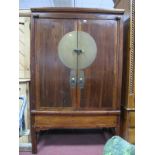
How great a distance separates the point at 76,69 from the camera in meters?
2.57

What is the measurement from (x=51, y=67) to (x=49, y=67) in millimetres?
23

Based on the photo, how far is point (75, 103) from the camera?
8.45 ft

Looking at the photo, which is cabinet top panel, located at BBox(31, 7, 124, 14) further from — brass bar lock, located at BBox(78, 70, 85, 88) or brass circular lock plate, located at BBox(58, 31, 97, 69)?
brass bar lock, located at BBox(78, 70, 85, 88)

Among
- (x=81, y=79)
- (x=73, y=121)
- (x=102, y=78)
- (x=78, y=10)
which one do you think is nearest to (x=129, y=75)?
(x=102, y=78)

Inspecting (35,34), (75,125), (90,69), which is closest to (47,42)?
(35,34)

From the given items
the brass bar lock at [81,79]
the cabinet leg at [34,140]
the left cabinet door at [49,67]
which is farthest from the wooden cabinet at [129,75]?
the cabinet leg at [34,140]

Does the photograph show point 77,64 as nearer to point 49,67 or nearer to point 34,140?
point 49,67

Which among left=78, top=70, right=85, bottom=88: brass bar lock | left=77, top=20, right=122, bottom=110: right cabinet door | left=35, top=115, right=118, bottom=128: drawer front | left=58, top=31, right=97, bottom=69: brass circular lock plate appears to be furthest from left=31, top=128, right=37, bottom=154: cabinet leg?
left=58, top=31, right=97, bottom=69: brass circular lock plate

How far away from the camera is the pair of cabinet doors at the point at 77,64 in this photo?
8.36 feet

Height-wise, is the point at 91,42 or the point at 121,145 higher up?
the point at 91,42
